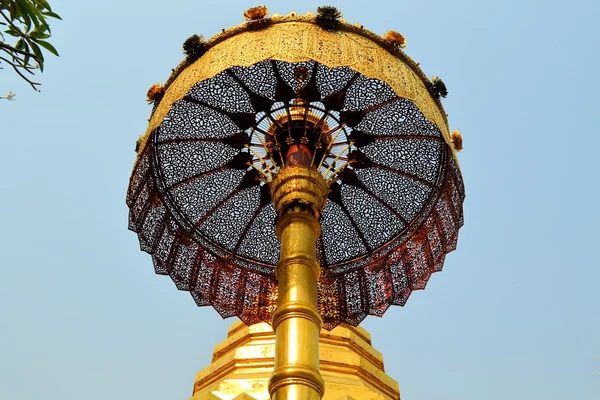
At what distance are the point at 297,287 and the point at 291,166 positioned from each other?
156cm

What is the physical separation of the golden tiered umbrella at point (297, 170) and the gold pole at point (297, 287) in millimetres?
28

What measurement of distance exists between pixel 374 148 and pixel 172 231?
2745 mm

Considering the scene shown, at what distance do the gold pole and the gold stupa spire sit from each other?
6.45 metres

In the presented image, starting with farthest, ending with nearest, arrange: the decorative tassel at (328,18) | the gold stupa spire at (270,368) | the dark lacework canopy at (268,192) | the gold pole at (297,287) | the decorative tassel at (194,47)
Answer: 1. the gold stupa spire at (270,368)
2. the dark lacework canopy at (268,192)
3. the decorative tassel at (194,47)
4. the decorative tassel at (328,18)
5. the gold pole at (297,287)

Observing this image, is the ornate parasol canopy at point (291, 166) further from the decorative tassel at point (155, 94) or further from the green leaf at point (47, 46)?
the green leaf at point (47, 46)

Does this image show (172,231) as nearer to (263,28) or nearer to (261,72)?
(261,72)

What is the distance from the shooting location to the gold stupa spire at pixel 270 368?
13664 millimetres

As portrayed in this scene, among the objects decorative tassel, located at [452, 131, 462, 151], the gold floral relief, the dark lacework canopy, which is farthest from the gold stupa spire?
the gold floral relief

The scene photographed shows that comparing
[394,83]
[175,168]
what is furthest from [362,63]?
[175,168]

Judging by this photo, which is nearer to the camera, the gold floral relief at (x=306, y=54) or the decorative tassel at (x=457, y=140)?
the gold floral relief at (x=306, y=54)

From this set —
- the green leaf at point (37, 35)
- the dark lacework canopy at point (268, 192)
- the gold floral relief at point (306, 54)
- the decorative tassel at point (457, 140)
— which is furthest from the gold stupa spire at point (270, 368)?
the green leaf at point (37, 35)

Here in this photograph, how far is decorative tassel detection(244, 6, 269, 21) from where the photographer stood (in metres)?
8.35

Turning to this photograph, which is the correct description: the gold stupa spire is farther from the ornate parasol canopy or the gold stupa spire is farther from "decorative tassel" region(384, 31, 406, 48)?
"decorative tassel" region(384, 31, 406, 48)

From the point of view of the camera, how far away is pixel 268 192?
31.6ft
